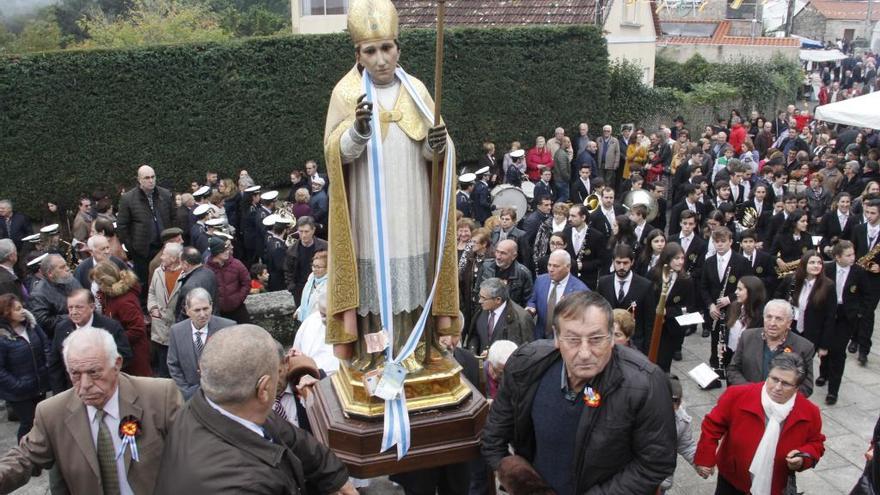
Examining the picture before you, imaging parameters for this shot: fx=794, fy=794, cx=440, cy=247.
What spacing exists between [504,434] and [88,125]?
40.5 feet

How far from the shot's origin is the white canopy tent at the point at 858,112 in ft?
43.8

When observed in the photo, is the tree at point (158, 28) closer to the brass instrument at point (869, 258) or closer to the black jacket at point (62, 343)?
the black jacket at point (62, 343)

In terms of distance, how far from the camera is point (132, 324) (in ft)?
24.0

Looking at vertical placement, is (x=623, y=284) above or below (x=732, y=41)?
below

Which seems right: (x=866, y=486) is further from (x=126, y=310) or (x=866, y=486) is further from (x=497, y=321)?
(x=126, y=310)

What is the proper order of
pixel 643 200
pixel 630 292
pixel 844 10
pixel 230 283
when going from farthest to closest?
pixel 844 10
pixel 643 200
pixel 230 283
pixel 630 292

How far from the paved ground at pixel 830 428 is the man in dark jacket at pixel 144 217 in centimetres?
339

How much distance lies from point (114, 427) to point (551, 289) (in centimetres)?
450

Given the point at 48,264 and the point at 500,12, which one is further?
the point at 500,12

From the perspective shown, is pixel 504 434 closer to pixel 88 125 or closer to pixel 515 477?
pixel 515 477

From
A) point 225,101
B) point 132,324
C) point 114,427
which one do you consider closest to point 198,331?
point 132,324

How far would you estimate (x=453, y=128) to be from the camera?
18.0m

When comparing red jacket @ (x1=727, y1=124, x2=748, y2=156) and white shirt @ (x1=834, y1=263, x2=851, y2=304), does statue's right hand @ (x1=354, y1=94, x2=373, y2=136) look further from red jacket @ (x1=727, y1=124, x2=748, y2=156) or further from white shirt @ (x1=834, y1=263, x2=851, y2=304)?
red jacket @ (x1=727, y1=124, x2=748, y2=156)

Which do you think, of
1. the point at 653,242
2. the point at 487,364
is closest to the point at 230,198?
the point at 653,242
